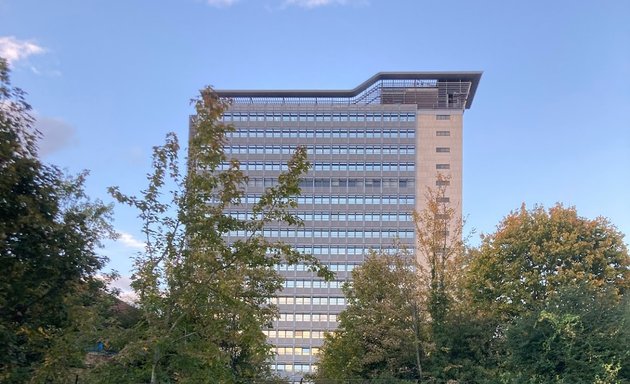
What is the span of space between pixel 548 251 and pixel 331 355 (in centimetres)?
1224

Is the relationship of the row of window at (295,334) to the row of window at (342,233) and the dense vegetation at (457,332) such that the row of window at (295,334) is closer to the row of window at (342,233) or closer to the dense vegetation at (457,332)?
the row of window at (342,233)

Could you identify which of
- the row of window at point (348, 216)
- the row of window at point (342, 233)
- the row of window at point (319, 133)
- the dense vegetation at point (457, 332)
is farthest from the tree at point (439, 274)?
the row of window at point (319, 133)

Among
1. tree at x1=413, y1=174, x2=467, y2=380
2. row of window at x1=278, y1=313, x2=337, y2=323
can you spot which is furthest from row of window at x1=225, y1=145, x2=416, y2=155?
tree at x1=413, y1=174, x2=467, y2=380

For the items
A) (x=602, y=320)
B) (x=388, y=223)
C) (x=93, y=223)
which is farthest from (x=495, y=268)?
(x=388, y=223)

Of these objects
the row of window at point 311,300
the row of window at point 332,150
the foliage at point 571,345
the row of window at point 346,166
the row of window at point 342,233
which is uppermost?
the row of window at point 332,150

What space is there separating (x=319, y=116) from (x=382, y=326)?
277 feet

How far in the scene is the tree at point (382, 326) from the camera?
22875 millimetres

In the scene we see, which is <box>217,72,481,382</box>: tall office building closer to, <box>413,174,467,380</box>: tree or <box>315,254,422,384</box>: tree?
<box>315,254,422,384</box>: tree

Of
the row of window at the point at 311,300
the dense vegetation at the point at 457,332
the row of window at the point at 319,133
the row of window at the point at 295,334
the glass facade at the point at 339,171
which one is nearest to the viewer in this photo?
the dense vegetation at the point at 457,332

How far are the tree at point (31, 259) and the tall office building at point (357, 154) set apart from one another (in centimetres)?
9251

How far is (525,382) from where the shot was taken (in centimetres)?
2075

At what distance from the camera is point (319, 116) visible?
4154 inches

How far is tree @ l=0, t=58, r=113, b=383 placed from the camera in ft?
20.2

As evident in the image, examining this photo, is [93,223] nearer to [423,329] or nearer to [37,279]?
[423,329]
